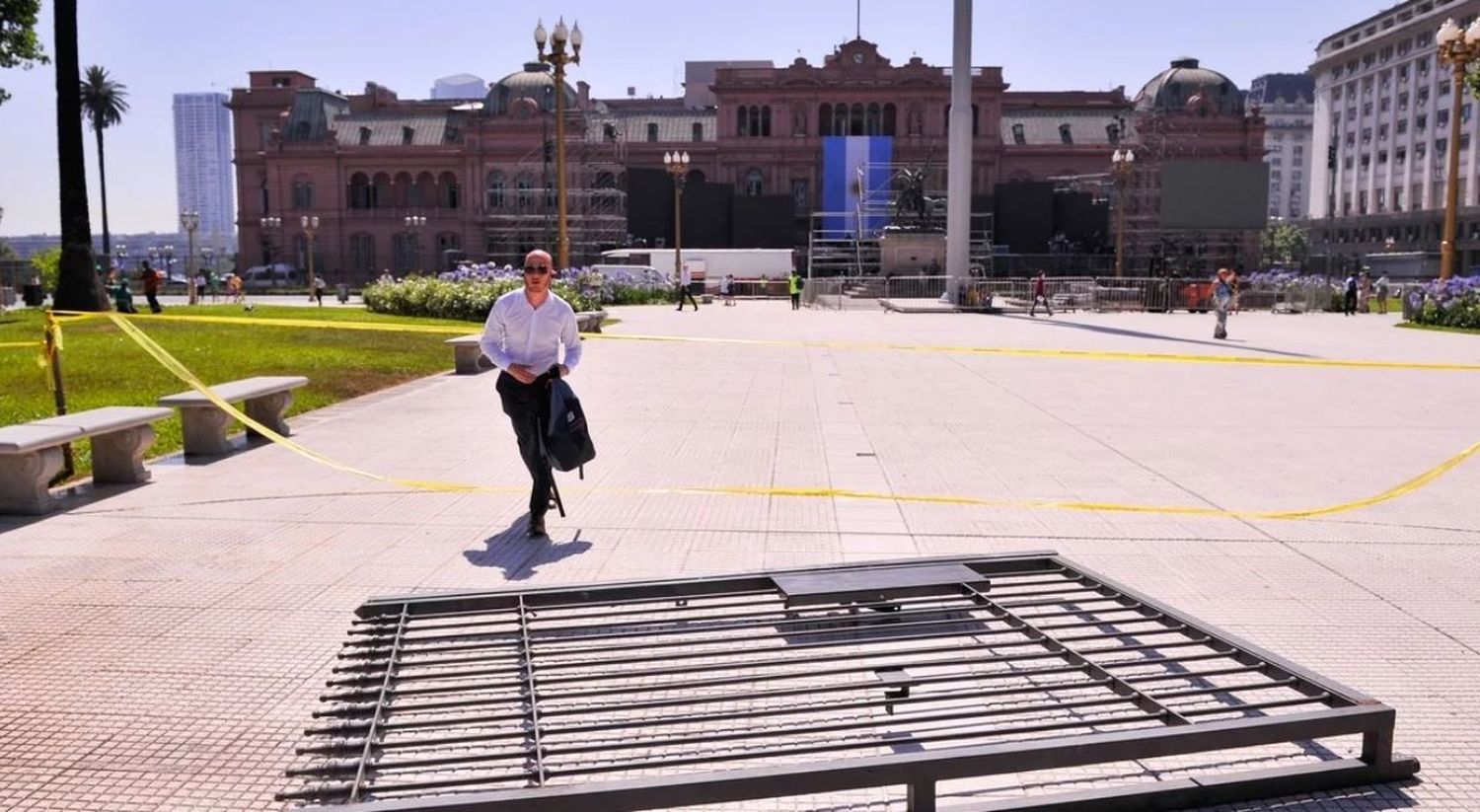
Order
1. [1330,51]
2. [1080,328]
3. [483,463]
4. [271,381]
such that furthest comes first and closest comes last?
[1330,51] → [1080,328] → [271,381] → [483,463]

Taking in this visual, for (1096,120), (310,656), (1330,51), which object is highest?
(1330,51)

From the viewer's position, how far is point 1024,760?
3.56m

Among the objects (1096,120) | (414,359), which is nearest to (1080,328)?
(414,359)

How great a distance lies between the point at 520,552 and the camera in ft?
23.6

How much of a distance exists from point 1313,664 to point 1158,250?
71.4 meters

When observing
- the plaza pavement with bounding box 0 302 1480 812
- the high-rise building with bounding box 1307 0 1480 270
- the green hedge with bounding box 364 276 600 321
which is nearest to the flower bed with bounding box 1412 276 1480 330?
the plaza pavement with bounding box 0 302 1480 812

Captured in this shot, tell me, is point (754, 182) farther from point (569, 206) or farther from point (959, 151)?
point (959, 151)

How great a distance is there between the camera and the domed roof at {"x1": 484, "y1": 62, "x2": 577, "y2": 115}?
8906 centimetres

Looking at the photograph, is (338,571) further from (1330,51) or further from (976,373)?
(1330,51)

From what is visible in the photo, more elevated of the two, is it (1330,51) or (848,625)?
(1330,51)

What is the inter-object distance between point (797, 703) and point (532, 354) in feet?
12.7

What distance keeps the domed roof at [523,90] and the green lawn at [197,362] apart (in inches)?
2571

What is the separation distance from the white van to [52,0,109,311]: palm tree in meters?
60.5

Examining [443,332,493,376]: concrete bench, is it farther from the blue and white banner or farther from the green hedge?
the blue and white banner
